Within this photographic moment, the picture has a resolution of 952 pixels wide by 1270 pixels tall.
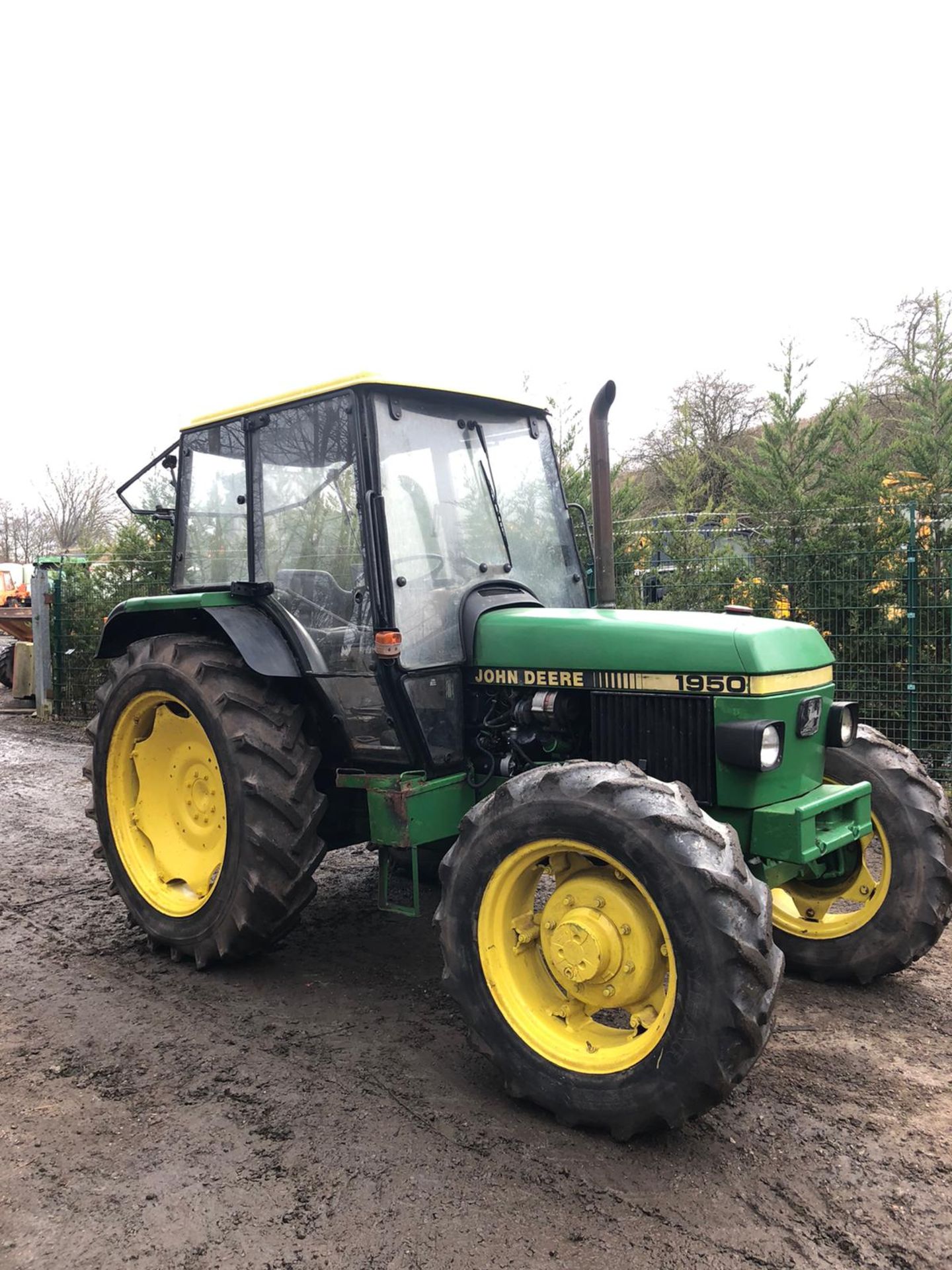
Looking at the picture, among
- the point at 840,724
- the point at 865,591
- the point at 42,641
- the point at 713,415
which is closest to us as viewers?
the point at 840,724

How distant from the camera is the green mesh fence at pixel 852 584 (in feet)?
25.1

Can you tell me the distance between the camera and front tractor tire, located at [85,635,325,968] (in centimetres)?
399

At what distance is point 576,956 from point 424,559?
65.4 inches

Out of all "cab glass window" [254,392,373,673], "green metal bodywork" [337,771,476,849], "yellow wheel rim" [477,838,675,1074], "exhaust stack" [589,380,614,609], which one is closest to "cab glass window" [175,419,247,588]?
"cab glass window" [254,392,373,673]

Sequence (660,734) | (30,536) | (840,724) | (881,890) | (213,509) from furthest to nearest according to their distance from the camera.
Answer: (30,536)
(213,509)
(881,890)
(840,724)
(660,734)

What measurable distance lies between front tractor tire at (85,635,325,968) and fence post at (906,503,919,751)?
5199 millimetres

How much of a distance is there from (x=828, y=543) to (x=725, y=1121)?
590cm

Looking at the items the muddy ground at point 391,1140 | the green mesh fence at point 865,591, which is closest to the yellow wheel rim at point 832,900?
the muddy ground at point 391,1140

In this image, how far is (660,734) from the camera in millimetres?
3623

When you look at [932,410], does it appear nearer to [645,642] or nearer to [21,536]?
[645,642]

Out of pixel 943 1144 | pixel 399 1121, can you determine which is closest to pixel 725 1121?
pixel 943 1144

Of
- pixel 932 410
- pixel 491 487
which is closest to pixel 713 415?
pixel 932 410

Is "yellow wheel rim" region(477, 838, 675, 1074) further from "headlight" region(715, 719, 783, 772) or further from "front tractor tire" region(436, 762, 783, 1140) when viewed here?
"headlight" region(715, 719, 783, 772)

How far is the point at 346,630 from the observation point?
4082 millimetres
